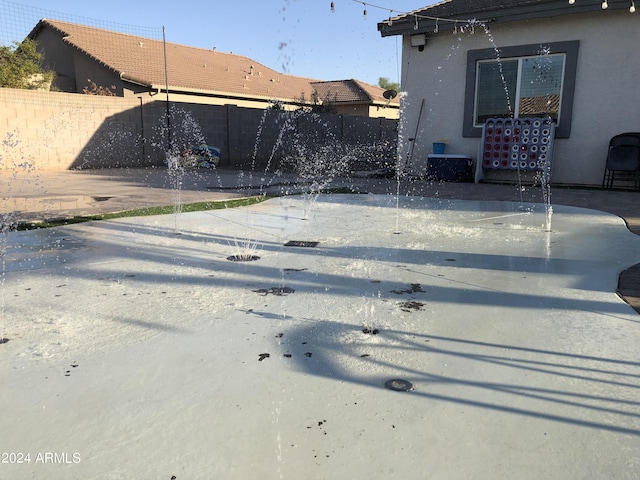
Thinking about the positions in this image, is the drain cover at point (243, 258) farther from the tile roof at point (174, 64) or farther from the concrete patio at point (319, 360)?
the tile roof at point (174, 64)

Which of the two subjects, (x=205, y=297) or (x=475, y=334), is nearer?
(x=475, y=334)

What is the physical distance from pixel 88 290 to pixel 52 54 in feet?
78.0

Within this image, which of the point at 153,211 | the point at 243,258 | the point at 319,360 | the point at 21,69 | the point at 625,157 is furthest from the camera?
the point at 21,69

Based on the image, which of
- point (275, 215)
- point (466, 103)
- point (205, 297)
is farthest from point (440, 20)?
point (205, 297)

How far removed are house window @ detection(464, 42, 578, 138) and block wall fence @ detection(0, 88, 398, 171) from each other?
7493 millimetres

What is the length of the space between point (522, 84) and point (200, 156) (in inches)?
381

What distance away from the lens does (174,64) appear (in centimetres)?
2220

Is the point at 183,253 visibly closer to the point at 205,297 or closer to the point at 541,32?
the point at 205,297

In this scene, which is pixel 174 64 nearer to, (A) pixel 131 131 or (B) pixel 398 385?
(A) pixel 131 131

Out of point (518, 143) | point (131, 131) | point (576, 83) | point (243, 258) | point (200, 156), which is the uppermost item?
point (576, 83)

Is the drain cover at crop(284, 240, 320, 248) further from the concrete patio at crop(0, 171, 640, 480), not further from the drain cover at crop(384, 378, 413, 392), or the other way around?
the drain cover at crop(384, 378, 413, 392)

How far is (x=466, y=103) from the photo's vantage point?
1050cm

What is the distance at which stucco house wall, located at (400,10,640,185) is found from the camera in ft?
28.8

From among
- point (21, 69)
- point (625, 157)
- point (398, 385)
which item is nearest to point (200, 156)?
point (21, 69)
